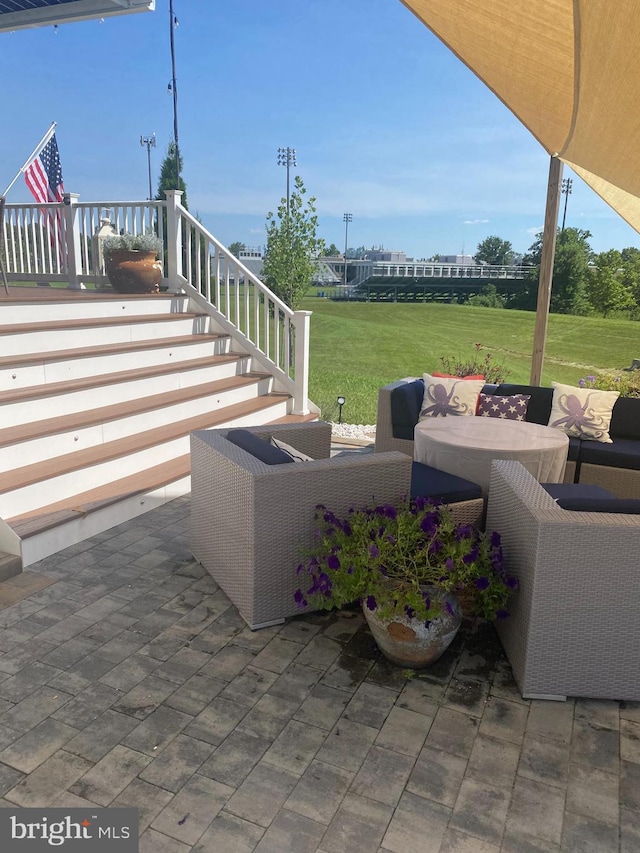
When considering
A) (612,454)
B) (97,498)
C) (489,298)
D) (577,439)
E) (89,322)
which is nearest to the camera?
(97,498)

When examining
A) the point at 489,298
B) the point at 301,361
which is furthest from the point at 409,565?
the point at 489,298

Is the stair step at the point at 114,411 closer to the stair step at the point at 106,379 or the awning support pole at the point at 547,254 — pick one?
the stair step at the point at 106,379

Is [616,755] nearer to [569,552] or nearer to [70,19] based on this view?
[569,552]

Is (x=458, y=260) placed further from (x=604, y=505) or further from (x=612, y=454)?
(x=604, y=505)

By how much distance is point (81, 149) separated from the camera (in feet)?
102

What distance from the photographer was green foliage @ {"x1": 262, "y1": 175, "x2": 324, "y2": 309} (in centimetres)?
1277

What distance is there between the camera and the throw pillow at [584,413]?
184 inches

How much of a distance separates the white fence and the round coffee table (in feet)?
8.71

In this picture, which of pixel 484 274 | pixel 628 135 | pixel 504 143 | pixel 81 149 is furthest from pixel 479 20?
pixel 81 149

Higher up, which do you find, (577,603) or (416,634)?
(577,603)

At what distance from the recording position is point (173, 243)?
6797mm

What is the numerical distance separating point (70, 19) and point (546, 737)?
8.27m

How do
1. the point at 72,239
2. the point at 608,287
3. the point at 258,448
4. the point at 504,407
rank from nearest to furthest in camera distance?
the point at 258,448 → the point at 504,407 → the point at 72,239 → the point at 608,287

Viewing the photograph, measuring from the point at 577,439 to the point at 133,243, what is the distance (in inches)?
190
